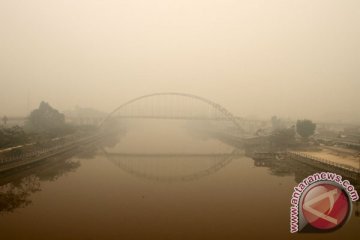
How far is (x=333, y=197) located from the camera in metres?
6.60

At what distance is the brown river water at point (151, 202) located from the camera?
1153 centimetres

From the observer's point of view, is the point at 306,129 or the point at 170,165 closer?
the point at 170,165

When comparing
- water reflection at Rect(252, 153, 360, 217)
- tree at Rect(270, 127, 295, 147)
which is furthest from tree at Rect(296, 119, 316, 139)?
water reflection at Rect(252, 153, 360, 217)

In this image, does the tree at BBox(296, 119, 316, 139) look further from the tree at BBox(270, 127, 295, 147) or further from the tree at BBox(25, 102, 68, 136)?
the tree at BBox(25, 102, 68, 136)

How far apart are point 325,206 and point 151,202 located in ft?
33.6

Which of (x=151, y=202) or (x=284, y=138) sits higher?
(x=284, y=138)

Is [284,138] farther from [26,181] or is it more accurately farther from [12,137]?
[12,137]

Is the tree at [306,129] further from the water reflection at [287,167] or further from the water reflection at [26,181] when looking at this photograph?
the water reflection at [26,181]

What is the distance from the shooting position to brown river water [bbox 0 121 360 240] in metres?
11.5

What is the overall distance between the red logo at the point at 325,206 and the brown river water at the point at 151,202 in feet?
14.0

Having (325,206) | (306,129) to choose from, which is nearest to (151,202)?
(325,206)

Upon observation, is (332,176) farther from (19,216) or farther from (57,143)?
(57,143)

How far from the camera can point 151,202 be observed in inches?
611

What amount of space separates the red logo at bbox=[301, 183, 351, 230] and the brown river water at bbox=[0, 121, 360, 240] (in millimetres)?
4261
